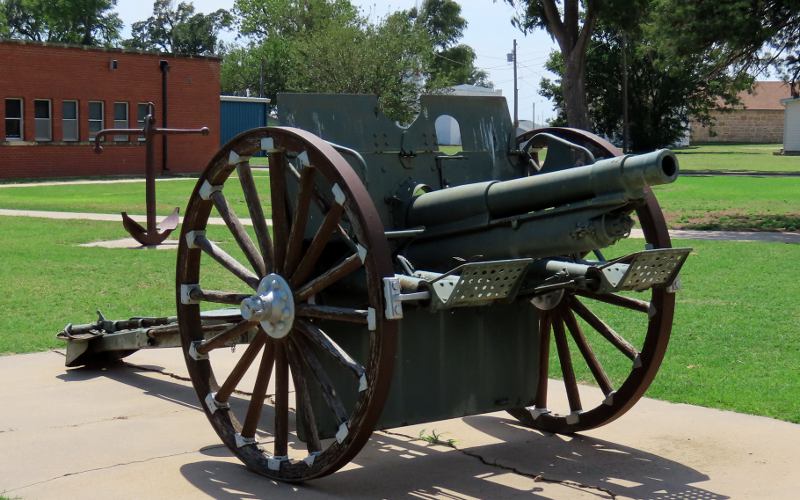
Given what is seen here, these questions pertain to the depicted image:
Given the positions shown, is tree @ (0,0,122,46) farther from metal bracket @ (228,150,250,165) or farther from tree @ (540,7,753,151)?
metal bracket @ (228,150,250,165)

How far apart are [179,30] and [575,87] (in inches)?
3259

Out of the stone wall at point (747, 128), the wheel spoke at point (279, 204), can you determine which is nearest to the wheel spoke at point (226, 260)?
the wheel spoke at point (279, 204)

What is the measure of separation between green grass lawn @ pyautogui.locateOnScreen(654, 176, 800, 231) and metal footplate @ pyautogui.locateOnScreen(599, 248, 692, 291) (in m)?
15.0

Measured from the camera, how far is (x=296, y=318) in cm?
532

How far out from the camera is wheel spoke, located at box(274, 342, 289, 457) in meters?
5.44

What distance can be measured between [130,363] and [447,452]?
125 inches

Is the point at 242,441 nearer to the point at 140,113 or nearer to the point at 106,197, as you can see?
the point at 106,197

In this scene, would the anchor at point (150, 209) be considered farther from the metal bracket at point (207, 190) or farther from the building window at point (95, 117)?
the building window at point (95, 117)

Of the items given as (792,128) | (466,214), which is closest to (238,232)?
(466,214)

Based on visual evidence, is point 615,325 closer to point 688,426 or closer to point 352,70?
point 688,426

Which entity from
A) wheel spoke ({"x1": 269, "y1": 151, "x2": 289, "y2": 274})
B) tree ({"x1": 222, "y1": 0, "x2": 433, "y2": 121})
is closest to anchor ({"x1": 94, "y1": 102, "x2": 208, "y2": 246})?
wheel spoke ({"x1": 269, "y1": 151, "x2": 289, "y2": 274})

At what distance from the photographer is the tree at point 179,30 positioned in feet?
366

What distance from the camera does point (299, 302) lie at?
17.5 ft

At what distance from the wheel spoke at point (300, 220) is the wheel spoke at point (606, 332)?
1830 mm
